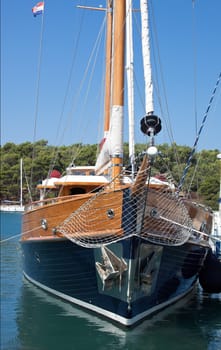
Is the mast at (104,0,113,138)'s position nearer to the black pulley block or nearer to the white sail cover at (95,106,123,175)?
the white sail cover at (95,106,123,175)

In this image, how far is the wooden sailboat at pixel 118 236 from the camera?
10250 millimetres

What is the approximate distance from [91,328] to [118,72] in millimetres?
5569

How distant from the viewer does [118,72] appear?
1173 cm

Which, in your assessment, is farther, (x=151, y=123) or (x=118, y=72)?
(x=118, y=72)

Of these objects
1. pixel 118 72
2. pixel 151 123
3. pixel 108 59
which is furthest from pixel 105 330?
pixel 108 59

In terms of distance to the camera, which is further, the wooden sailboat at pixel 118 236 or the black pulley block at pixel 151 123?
the wooden sailboat at pixel 118 236

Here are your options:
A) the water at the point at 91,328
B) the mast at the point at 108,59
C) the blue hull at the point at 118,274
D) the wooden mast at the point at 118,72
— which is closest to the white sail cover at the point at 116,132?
the wooden mast at the point at 118,72

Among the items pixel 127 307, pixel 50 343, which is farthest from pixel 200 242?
pixel 50 343

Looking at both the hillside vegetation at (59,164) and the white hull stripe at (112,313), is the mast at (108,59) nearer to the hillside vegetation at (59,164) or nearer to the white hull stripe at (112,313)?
the white hull stripe at (112,313)

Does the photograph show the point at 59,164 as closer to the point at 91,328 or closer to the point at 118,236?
the point at 91,328

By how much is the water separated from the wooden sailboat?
1.01ft

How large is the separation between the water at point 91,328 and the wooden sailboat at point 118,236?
31 centimetres

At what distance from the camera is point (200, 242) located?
13.9 metres

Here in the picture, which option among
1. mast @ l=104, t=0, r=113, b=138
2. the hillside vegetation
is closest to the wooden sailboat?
mast @ l=104, t=0, r=113, b=138
